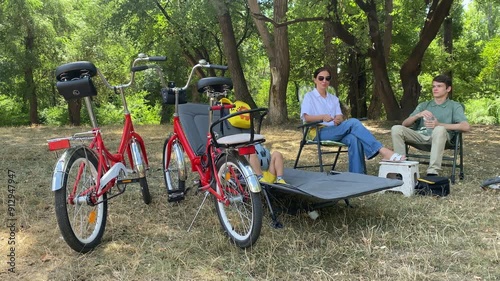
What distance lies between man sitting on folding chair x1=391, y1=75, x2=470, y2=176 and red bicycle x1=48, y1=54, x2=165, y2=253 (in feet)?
8.51

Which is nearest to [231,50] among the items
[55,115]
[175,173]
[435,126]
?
[435,126]

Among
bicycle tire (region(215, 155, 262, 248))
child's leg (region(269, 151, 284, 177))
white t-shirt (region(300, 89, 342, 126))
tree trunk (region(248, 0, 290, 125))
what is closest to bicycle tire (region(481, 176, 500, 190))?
white t-shirt (region(300, 89, 342, 126))

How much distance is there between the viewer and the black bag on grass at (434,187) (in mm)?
3701

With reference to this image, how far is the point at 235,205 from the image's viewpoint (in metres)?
2.76

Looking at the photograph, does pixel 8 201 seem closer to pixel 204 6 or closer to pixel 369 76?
pixel 204 6

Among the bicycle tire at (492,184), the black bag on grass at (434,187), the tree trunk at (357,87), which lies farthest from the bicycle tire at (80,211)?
the tree trunk at (357,87)

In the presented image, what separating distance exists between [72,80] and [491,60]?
17.5m

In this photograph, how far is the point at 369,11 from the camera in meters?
9.00

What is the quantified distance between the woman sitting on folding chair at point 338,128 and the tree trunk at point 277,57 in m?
5.80

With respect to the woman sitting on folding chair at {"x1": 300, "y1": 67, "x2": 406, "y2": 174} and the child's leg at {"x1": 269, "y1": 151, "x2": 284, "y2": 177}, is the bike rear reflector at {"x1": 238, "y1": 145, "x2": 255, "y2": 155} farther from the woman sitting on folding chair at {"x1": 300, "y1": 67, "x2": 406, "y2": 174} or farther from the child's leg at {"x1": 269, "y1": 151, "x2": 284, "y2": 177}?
the woman sitting on folding chair at {"x1": 300, "y1": 67, "x2": 406, "y2": 174}

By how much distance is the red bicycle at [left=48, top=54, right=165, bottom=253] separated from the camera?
2.49 metres

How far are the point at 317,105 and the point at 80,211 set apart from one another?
255 cm

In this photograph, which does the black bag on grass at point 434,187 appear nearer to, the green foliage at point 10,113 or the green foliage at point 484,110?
the green foliage at point 484,110

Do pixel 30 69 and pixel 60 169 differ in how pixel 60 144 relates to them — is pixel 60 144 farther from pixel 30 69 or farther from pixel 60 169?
pixel 30 69
